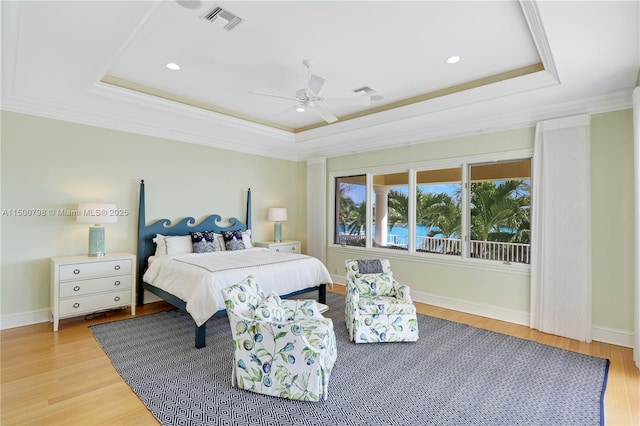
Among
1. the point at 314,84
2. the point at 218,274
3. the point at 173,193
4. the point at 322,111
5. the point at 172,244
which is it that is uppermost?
the point at 314,84

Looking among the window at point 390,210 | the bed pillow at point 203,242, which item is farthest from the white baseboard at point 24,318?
the window at point 390,210

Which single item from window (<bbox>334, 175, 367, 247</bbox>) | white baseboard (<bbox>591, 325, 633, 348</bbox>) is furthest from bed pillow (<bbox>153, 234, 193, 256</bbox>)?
white baseboard (<bbox>591, 325, 633, 348</bbox>)

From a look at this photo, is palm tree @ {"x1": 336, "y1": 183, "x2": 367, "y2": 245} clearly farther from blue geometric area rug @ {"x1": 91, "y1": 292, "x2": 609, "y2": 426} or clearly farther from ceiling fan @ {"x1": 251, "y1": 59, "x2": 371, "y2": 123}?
ceiling fan @ {"x1": 251, "y1": 59, "x2": 371, "y2": 123}

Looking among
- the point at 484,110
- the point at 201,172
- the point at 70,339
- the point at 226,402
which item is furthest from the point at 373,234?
the point at 70,339

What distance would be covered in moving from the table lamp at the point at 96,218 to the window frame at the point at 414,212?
3.78m

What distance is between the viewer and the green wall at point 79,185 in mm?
3863

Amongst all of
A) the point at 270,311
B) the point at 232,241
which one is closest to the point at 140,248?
the point at 232,241

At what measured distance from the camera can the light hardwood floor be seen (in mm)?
2262

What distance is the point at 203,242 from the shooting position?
500 cm

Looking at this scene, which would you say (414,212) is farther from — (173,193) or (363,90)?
(173,193)

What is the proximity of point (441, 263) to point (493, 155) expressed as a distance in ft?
5.70

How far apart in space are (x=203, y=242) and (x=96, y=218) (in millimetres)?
A: 1422

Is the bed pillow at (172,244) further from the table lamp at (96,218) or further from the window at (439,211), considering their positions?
the window at (439,211)

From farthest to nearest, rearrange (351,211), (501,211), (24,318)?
(351,211) < (501,211) < (24,318)
